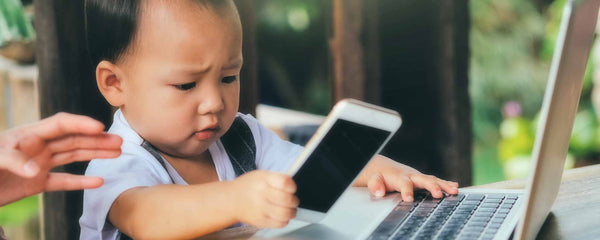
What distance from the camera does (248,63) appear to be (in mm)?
1859

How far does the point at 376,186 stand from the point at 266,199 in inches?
15.8

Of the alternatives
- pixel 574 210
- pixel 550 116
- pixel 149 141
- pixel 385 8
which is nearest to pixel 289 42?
pixel 385 8

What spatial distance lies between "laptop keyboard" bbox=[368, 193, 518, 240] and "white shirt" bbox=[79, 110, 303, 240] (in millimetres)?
391

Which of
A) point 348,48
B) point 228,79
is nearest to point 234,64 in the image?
point 228,79

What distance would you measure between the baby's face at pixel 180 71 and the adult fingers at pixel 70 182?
28 centimetres

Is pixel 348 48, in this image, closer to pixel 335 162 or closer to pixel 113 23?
pixel 113 23

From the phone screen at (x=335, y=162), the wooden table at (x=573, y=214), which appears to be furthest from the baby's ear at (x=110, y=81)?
the phone screen at (x=335, y=162)

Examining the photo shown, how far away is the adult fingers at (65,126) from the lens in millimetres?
785

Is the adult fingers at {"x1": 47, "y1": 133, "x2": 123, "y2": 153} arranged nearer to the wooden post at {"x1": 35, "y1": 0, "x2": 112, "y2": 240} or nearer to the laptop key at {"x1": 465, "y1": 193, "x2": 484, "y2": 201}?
the laptop key at {"x1": 465, "y1": 193, "x2": 484, "y2": 201}

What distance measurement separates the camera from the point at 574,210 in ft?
3.29

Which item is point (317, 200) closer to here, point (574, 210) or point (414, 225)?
point (414, 225)

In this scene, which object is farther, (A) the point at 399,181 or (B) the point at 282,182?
(A) the point at 399,181

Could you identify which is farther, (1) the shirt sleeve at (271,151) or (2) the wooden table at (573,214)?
(1) the shirt sleeve at (271,151)

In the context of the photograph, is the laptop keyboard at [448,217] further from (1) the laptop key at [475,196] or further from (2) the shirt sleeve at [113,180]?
(2) the shirt sleeve at [113,180]
